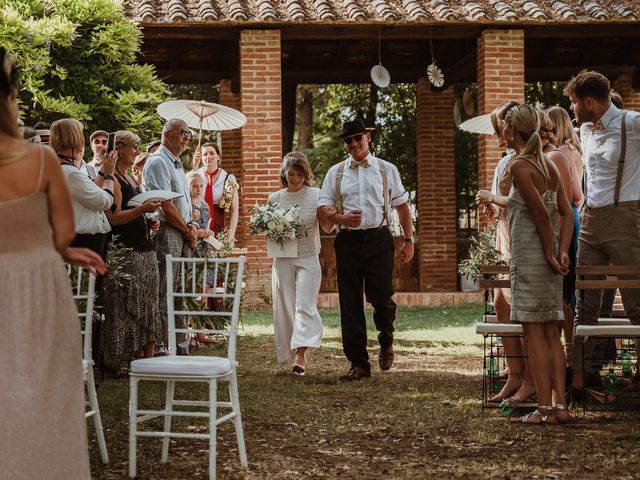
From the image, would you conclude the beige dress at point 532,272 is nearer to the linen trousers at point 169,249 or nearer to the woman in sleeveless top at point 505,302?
the woman in sleeveless top at point 505,302

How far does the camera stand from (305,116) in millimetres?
25031

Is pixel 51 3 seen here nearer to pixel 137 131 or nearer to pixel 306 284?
pixel 137 131

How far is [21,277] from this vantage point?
363cm

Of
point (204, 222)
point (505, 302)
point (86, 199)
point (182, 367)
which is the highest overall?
point (86, 199)

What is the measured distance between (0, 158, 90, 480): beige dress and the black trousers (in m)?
4.48

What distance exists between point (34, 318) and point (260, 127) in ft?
33.5

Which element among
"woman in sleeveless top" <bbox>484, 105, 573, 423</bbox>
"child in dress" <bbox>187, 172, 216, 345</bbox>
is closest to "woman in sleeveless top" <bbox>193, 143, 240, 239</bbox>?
"child in dress" <bbox>187, 172, 216, 345</bbox>

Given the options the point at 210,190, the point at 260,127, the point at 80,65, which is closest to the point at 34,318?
the point at 210,190

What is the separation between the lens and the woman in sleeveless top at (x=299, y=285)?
814 centimetres

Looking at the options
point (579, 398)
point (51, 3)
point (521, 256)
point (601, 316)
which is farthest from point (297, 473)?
point (51, 3)

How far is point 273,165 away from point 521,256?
26.4 ft

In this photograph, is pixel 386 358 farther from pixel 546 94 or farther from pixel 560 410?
pixel 546 94

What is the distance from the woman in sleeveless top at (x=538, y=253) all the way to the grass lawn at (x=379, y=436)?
0.32m

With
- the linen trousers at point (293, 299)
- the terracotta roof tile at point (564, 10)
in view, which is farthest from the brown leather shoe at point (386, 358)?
the terracotta roof tile at point (564, 10)
